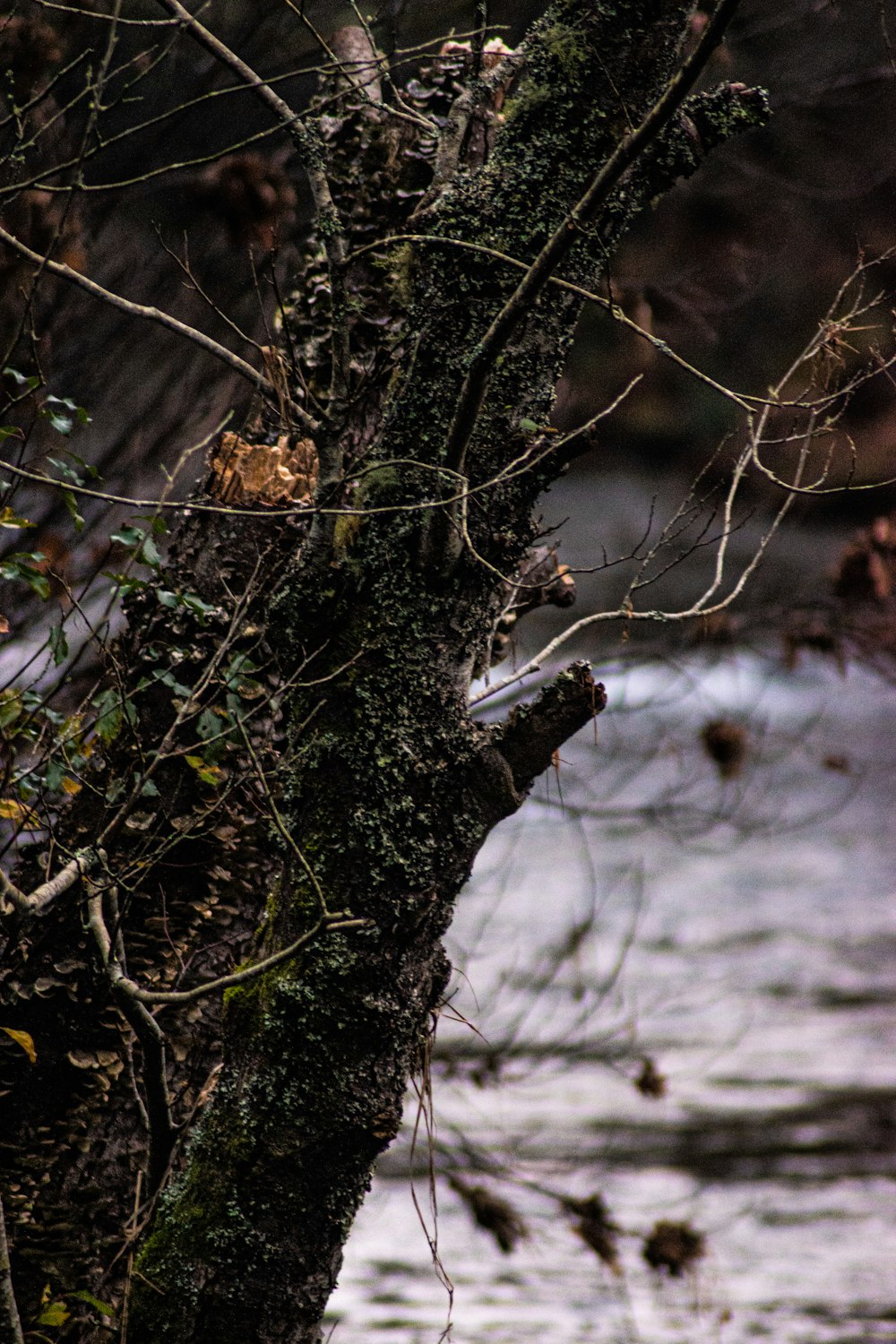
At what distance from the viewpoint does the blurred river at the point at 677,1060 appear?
355 centimetres

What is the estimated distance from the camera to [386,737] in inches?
59.6

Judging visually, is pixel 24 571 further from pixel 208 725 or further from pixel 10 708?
pixel 208 725

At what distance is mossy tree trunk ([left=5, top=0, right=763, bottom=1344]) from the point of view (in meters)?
1.45

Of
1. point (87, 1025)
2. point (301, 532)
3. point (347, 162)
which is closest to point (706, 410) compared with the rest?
point (347, 162)

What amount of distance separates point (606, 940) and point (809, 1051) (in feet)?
3.47

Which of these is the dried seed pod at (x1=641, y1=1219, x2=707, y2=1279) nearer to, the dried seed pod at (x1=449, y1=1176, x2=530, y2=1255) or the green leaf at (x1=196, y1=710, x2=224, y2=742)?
the dried seed pod at (x1=449, y1=1176, x2=530, y2=1255)

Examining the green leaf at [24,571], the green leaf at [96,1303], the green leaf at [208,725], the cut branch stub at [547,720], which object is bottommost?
the green leaf at [96,1303]

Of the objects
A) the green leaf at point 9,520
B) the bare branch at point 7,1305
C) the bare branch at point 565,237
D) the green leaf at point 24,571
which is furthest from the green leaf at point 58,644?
the bare branch at point 7,1305

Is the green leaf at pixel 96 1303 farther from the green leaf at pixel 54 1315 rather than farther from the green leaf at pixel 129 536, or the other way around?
the green leaf at pixel 129 536

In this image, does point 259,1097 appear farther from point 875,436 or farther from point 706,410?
point 706,410

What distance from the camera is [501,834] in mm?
6098

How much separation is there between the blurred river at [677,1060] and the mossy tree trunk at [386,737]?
1.13 m

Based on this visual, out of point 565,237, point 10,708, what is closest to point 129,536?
point 10,708

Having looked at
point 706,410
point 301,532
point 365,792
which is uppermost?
point 706,410
